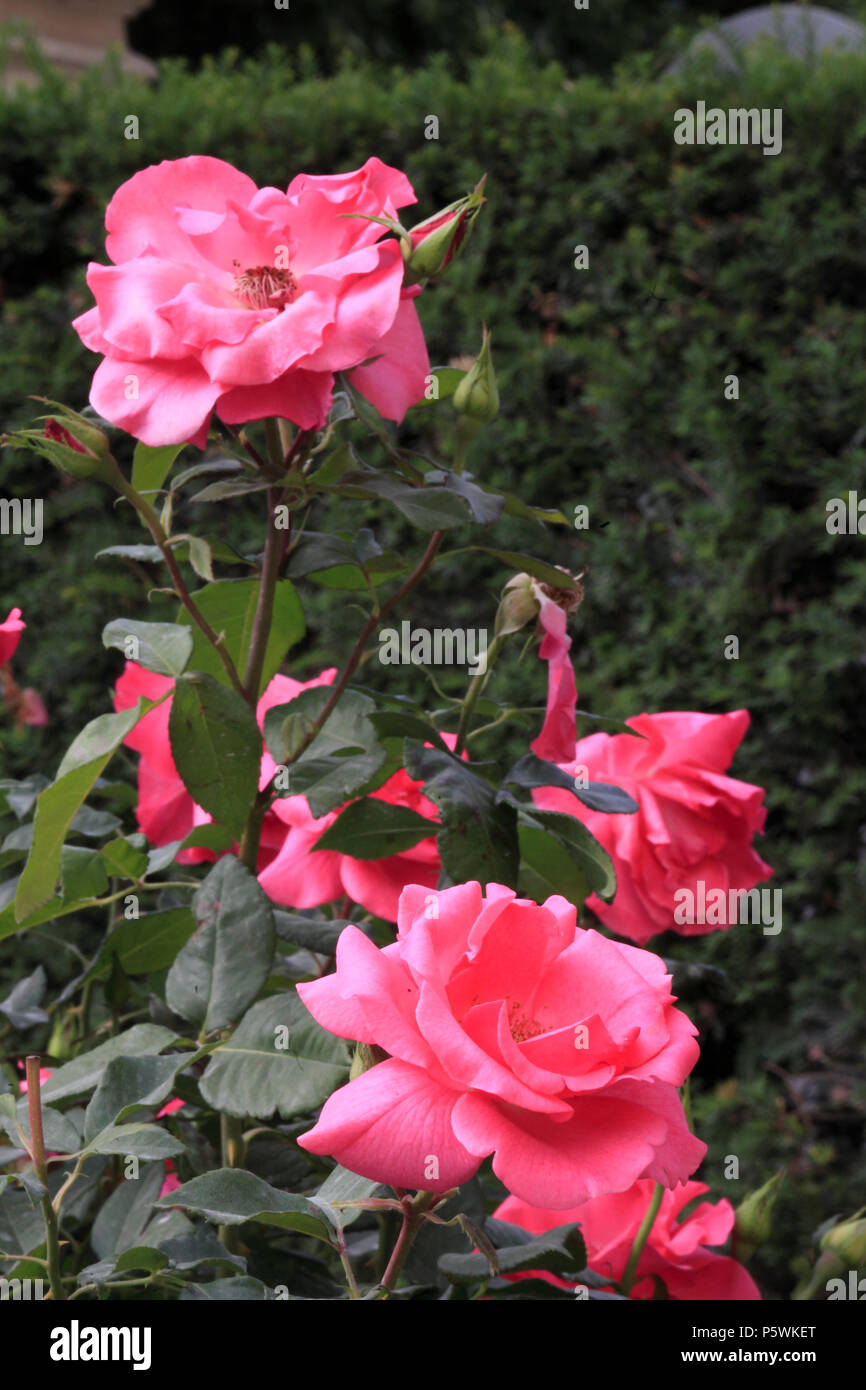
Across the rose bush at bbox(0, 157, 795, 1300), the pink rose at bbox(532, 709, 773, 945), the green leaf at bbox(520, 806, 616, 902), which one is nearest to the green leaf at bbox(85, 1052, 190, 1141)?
the rose bush at bbox(0, 157, 795, 1300)

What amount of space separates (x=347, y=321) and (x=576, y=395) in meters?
1.75

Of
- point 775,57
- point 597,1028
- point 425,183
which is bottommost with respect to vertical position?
point 597,1028

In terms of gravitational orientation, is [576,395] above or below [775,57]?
below

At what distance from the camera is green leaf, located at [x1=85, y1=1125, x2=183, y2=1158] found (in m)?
0.48

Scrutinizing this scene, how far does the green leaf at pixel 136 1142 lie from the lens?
477mm

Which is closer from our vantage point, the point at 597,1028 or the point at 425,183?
the point at 597,1028

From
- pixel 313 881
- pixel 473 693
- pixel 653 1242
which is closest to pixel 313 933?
pixel 313 881

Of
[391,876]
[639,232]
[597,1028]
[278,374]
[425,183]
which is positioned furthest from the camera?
[425,183]

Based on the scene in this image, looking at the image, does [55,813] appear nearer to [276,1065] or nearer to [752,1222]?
[276,1065]

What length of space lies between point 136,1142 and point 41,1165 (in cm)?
4

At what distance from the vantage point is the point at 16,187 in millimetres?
2467

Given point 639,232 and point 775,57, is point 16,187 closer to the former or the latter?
point 639,232

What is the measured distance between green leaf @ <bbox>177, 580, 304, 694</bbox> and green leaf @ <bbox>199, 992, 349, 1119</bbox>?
0.68 feet

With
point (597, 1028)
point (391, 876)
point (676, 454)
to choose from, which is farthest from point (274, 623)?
point (676, 454)
